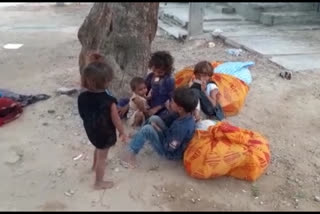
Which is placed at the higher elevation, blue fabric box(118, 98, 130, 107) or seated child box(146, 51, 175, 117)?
seated child box(146, 51, 175, 117)

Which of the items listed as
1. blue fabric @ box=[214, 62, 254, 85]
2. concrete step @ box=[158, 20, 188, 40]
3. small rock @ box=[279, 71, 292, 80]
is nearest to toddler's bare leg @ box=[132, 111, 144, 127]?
blue fabric @ box=[214, 62, 254, 85]

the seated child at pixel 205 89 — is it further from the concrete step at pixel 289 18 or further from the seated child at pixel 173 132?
the concrete step at pixel 289 18

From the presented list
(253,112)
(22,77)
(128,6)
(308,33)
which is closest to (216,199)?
(253,112)

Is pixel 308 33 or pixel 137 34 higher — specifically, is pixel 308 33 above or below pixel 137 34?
below

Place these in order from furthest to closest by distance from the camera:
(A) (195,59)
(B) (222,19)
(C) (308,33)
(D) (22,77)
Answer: (B) (222,19)
(C) (308,33)
(A) (195,59)
(D) (22,77)

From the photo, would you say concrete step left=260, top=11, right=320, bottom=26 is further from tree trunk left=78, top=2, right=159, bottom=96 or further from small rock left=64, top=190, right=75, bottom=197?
small rock left=64, top=190, right=75, bottom=197

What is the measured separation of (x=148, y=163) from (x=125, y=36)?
146 centimetres

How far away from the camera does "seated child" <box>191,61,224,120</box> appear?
13.7ft

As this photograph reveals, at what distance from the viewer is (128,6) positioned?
183 inches

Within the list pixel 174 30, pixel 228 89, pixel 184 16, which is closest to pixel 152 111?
pixel 228 89

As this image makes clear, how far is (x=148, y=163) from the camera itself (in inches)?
152

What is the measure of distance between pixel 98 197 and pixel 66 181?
0.36 metres

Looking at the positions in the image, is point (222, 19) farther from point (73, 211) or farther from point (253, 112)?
point (73, 211)

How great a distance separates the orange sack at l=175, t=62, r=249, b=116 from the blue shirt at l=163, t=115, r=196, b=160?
107 centimetres
